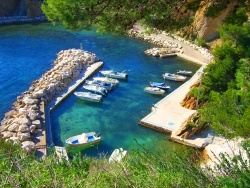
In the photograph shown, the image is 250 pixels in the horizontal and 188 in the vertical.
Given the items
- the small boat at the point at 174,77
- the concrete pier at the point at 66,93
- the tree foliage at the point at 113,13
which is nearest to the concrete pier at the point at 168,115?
the small boat at the point at 174,77

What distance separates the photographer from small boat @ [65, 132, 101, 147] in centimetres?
1509

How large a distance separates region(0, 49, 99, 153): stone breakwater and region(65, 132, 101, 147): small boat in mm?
1588

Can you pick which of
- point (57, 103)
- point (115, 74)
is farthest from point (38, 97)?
point (115, 74)

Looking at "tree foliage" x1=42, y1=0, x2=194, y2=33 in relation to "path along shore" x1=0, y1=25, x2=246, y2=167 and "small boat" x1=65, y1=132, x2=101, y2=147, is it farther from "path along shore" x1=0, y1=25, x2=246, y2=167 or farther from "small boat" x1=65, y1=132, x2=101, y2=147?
"small boat" x1=65, y1=132, x2=101, y2=147

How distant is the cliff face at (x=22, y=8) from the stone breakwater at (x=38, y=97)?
14242 millimetres

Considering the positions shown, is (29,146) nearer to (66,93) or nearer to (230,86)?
(66,93)

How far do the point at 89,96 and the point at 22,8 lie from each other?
2516 cm

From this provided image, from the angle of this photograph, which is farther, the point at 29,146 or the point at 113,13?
the point at 29,146

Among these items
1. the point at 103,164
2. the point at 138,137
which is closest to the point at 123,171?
the point at 103,164

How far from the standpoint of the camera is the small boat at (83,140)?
594 inches

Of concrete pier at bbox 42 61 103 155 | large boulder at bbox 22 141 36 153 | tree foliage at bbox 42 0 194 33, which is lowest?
concrete pier at bbox 42 61 103 155

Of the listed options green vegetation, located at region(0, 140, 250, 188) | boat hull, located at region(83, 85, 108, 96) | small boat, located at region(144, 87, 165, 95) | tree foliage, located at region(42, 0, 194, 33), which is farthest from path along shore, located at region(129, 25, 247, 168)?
tree foliage, located at region(42, 0, 194, 33)

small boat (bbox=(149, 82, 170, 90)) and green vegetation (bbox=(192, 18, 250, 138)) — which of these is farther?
small boat (bbox=(149, 82, 170, 90))

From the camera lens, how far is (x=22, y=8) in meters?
40.5
